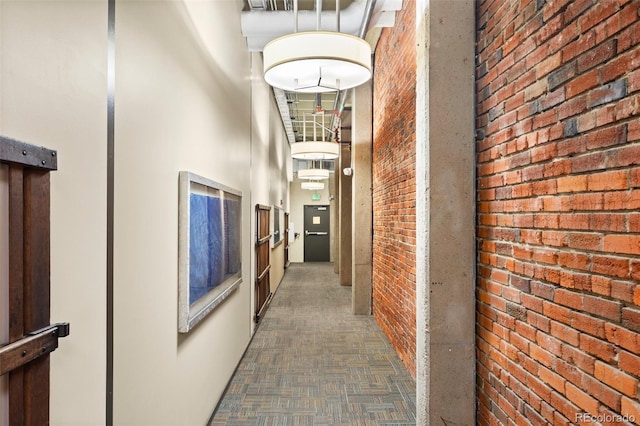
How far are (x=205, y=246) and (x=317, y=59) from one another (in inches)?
58.9

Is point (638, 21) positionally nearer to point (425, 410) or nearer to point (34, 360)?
point (34, 360)

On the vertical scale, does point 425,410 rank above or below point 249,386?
above

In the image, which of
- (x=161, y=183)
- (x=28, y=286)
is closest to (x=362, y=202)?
(x=161, y=183)

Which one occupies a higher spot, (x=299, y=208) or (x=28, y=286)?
(x=299, y=208)

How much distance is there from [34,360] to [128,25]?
1.31m

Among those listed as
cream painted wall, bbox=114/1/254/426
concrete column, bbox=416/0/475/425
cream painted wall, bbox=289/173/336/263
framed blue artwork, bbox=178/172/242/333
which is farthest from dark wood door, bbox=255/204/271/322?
cream painted wall, bbox=289/173/336/263

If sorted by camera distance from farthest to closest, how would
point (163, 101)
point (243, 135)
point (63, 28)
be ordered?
point (243, 135)
point (163, 101)
point (63, 28)

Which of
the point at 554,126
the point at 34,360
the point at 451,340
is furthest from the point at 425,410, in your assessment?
the point at 34,360

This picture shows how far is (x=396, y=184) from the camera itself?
4.43 metres

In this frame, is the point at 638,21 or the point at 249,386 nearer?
the point at 638,21

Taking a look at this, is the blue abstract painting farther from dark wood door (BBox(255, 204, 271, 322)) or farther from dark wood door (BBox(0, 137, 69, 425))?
dark wood door (BBox(255, 204, 271, 322))

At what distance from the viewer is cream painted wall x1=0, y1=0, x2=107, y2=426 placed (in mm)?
977

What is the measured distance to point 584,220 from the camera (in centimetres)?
136

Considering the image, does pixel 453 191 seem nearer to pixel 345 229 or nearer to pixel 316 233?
pixel 345 229
